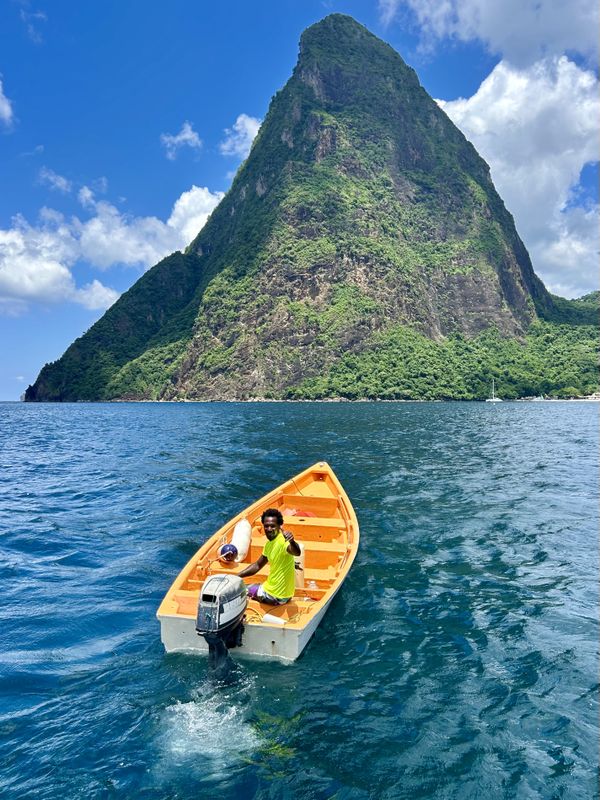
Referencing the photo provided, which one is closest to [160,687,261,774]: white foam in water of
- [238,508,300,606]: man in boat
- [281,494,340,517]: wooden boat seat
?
[238,508,300,606]: man in boat

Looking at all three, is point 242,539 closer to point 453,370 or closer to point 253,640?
point 253,640

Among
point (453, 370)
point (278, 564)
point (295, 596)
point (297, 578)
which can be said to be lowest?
point (295, 596)

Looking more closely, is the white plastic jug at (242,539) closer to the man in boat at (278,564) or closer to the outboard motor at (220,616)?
the man in boat at (278,564)

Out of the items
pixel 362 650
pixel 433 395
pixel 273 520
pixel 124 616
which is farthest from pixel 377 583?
pixel 433 395

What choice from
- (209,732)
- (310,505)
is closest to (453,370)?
(310,505)

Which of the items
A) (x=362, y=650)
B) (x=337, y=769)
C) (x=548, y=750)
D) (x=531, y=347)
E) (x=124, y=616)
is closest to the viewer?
(x=337, y=769)

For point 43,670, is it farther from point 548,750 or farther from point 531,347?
point 531,347
